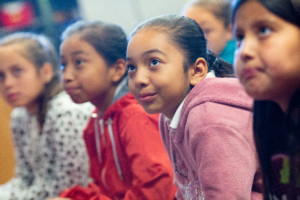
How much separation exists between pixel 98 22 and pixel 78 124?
1.36 feet

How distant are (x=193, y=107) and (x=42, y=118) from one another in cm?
92

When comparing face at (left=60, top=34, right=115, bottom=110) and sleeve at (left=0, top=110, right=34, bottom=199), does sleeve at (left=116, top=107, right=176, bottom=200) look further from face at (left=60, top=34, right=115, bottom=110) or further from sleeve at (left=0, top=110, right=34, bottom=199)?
sleeve at (left=0, top=110, right=34, bottom=199)

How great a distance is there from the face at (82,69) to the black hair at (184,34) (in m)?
0.33

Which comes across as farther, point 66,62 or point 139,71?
point 66,62

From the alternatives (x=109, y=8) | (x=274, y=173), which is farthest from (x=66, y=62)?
(x=109, y=8)

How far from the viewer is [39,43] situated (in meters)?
1.52

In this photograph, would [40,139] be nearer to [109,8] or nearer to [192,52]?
[192,52]

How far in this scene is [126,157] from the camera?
1.08m

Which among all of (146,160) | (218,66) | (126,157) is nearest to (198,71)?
(218,66)

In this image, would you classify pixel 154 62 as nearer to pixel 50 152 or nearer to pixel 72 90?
pixel 72 90

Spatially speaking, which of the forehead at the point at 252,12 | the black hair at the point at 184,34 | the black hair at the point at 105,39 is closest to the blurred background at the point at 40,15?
the black hair at the point at 105,39

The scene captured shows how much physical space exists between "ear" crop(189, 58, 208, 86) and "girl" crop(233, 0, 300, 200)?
0.78ft

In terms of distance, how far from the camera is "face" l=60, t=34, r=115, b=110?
1.12 metres

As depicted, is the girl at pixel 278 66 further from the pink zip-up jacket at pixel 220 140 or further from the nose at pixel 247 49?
the pink zip-up jacket at pixel 220 140
